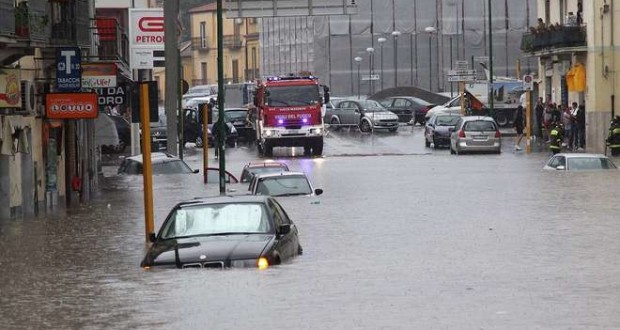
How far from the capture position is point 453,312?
1577 cm

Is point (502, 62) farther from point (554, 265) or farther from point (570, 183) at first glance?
point (554, 265)

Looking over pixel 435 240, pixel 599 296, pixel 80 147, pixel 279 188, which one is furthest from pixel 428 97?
pixel 599 296

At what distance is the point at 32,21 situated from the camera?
111ft

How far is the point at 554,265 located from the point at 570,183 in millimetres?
20857

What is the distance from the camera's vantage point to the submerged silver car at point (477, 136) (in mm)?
61125

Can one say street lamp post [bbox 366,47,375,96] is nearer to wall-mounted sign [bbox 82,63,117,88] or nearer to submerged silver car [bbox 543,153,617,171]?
submerged silver car [bbox 543,153,617,171]

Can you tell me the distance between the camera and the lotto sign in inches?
1448

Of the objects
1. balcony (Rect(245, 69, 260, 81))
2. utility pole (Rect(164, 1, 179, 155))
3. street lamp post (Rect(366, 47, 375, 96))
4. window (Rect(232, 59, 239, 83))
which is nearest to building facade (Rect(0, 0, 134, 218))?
utility pole (Rect(164, 1, 179, 155))

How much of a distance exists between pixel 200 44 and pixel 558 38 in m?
66.0

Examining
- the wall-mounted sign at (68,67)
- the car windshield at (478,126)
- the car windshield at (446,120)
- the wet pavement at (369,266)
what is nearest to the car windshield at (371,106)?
the car windshield at (446,120)

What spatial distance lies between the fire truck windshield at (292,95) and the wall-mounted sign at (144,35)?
10.3 meters

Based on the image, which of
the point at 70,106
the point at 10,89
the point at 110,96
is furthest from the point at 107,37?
the point at 10,89

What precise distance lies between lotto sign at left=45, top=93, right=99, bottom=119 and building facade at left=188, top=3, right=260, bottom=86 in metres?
83.1

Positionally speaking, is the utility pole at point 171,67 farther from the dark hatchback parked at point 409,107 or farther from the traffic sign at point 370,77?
the traffic sign at point 370,77
